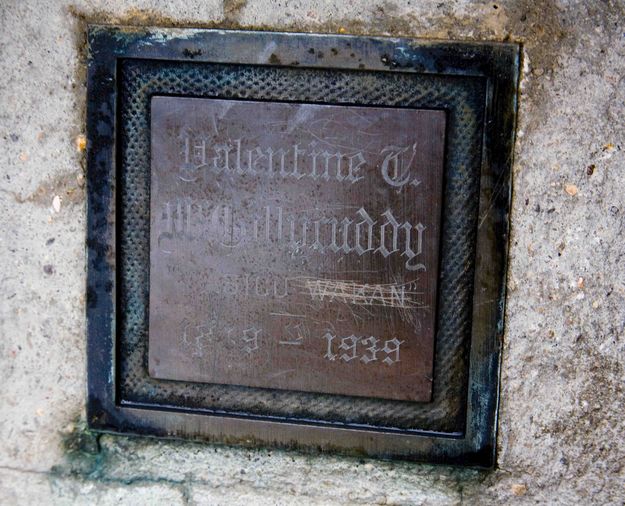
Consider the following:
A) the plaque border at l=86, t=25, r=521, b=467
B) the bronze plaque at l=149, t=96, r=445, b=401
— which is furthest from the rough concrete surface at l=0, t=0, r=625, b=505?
the bronze plaque at l=149, t=96, r=445, b=401

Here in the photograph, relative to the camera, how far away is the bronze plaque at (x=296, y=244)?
62.5 inches

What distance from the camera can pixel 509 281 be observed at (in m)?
1.62

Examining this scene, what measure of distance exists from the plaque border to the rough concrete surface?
0.04 m

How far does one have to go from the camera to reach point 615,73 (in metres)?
1.55

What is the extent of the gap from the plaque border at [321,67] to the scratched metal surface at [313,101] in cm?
2

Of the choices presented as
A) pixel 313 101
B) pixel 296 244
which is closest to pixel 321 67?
pixel 313 101

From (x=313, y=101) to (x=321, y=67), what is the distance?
8 centimetres

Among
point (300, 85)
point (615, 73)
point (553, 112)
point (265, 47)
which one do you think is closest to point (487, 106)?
point (553, 112)

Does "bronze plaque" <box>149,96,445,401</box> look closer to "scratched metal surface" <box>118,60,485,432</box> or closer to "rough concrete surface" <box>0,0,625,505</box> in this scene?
"scratched metal surface" <box>118,60,485,432</box>

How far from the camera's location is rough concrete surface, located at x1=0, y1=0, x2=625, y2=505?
1.57 metres

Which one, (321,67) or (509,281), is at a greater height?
(321,67)

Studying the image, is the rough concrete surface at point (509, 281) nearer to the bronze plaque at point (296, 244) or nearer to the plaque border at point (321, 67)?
the plaque border at point (321, 67)

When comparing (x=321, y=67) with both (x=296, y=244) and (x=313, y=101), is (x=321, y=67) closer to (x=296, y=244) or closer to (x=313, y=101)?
(x=313, y=101)

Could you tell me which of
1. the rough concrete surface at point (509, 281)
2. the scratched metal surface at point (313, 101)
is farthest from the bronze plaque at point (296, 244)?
the rough concrete surface at point (509, 281)
